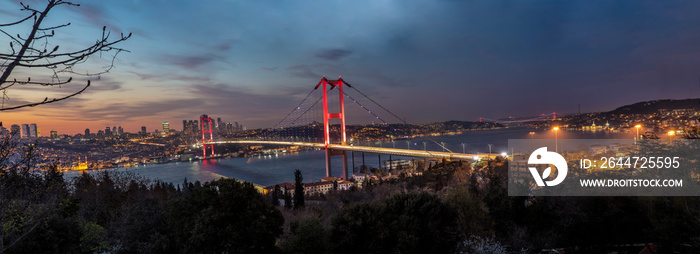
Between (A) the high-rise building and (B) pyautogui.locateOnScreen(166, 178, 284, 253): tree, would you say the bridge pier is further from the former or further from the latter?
(A) the high-rise building

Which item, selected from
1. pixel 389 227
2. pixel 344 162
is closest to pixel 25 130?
pixel 389 227

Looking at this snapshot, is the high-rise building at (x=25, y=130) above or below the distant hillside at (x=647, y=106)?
below

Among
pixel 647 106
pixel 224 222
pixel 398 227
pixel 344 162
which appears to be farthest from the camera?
pixel 647 106

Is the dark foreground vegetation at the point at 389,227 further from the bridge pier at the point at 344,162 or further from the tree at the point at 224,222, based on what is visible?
the bridge pier at the point at 344,162

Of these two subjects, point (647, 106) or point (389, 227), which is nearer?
point (389, 227)

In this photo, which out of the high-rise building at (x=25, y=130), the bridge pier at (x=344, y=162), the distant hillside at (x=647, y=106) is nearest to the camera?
the high-rise building at (x=25, y=130)

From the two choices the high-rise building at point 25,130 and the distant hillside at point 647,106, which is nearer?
the high-rise building at point 25,130

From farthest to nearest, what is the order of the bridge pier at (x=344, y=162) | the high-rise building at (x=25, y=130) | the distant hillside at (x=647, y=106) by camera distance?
the distant hillside at (x=647, y=106) < the bridge pier at (x=344, y=162) < the high-rise building at (x=25, y=130)

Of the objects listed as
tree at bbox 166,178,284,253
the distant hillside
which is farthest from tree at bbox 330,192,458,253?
the distant hillside

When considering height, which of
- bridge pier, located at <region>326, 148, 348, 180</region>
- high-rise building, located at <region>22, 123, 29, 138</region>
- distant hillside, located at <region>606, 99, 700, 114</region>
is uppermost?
distant hillside, located at <region>606, 99, 700, 114</region>

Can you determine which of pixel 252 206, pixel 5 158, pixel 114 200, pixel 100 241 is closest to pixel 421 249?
pixel 252 206

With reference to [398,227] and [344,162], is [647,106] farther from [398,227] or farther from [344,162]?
[398,227]

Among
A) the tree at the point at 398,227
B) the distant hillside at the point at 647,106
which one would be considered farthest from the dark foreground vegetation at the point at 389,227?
the distant hillside at the point at 647,106
